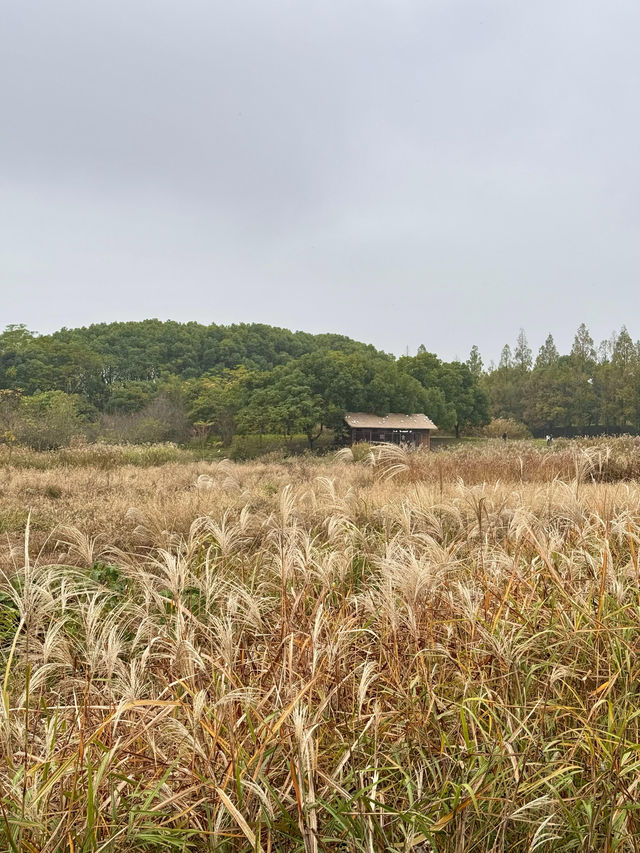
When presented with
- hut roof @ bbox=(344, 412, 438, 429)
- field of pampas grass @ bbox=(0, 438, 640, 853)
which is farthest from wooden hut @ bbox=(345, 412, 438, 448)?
field of pampas grass @ bbox=(0, 438, 640, 853)

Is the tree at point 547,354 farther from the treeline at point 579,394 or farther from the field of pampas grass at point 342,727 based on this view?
the field of pampas grass at point 342,727

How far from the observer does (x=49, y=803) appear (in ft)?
5.23

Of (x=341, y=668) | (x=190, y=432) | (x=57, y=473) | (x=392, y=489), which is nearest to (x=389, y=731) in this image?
(x=341, y=668)

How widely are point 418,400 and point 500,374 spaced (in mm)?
30429

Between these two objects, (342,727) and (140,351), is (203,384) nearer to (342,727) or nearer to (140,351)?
(140,351)

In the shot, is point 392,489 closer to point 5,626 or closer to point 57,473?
point 5,626

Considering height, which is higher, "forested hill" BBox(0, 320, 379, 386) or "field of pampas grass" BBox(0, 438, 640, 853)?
"forested hill" BBox(0, 320, 379, 386)

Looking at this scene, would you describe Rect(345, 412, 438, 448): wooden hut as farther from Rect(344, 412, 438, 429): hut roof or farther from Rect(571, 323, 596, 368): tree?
Rect(571, 323, 596, 368): tree

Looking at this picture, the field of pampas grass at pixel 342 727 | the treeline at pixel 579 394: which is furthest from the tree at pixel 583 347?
the field of pampas grass at pixel 342 727

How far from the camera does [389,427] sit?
4328 centimetres

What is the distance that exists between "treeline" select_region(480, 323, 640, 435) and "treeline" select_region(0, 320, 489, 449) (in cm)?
891

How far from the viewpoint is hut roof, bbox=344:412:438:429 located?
42.0 metres

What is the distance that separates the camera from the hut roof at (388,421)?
4195 cm

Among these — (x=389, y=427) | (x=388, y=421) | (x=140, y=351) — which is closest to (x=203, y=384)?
(x=140, y=351)
